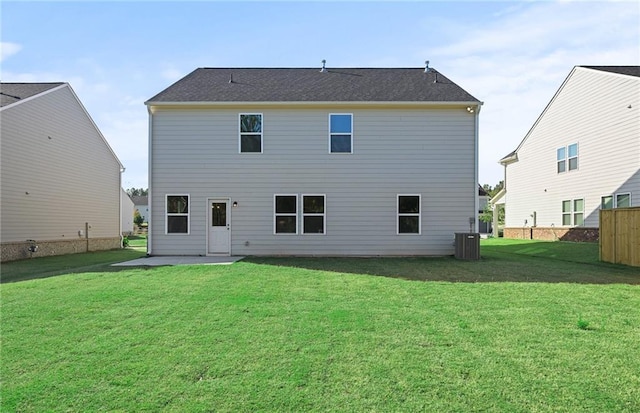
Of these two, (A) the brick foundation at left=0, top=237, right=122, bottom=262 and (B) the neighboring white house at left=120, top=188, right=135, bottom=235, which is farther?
(B) the neighboring white house at left=120, top=188, right=135, bottom=235

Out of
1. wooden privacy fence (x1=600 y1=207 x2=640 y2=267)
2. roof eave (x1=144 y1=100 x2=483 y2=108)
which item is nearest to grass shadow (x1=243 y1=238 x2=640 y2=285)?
wooden privacy fence (x1=600 y1=207 x2=640 y2=267)

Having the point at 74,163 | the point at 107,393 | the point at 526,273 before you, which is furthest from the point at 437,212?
the point at 74,163

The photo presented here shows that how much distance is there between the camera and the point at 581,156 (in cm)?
1842

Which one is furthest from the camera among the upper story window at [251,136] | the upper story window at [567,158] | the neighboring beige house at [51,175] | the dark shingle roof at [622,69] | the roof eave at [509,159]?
the roof eave at [509,159]

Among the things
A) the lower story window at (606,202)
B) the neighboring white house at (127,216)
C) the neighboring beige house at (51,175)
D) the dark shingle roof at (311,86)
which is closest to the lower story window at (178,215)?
the dark shingle roof at (311,86)

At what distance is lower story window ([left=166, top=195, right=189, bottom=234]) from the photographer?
535 inches

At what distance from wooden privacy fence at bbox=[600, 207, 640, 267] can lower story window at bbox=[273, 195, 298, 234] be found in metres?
10.0

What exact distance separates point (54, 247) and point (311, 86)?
12291 mm

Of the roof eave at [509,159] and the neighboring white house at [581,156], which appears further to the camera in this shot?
the roof eave at [509,159]

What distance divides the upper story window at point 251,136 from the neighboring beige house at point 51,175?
27.2ft

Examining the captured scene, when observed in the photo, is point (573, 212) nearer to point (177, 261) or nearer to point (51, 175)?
point (177, 261)

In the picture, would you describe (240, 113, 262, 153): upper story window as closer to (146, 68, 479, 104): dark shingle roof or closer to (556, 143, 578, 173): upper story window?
(146, 68, 479, 104): dark shingle roof

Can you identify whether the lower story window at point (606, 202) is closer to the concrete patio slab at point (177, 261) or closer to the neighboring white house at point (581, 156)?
the neighboring white house at point (581, 156)

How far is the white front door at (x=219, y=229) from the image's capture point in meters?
13.6
